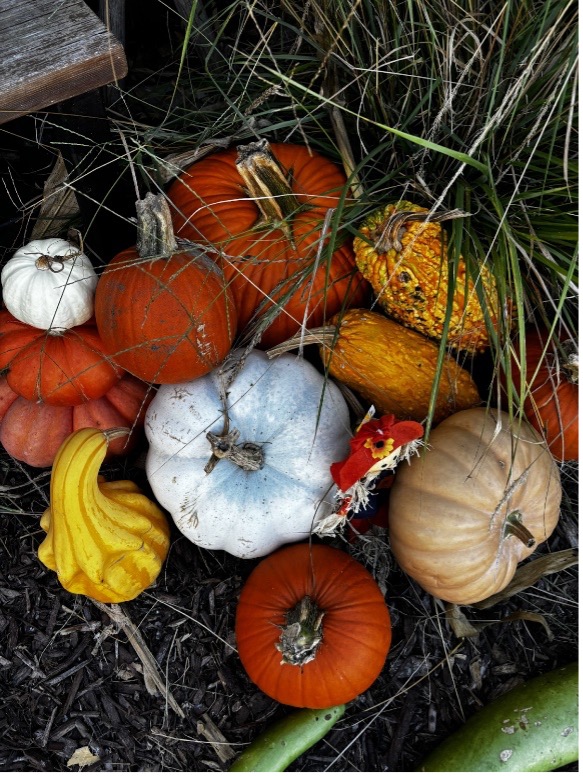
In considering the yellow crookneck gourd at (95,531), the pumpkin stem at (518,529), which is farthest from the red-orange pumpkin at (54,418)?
the pumpkin stem at (518,529)

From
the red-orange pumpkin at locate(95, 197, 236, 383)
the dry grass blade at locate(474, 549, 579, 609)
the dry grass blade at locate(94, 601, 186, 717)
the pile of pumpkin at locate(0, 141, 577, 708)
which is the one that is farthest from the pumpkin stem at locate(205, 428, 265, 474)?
the dry grass blade at locate(474, 549, 579, 609)

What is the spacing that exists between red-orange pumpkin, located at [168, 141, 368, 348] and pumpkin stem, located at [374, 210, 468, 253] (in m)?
0.15

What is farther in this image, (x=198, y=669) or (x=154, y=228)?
(x=198, y=669)

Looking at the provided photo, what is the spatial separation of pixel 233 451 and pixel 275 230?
59 cm

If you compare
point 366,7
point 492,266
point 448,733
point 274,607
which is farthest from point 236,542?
point 366,7

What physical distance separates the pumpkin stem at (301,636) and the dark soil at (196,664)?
35cm

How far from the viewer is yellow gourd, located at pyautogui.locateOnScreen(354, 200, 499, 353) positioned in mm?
1732

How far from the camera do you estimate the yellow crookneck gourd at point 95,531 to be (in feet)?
5.91

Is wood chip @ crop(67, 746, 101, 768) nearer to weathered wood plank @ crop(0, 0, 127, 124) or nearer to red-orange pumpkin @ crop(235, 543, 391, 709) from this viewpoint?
red-orange pumpkin @ crop(235, 543, 391, 709)

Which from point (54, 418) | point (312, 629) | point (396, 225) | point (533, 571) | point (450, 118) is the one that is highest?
point (450, 118)

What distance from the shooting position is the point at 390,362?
187 cm

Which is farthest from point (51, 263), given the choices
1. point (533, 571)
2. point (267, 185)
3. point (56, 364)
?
point (533, 571)

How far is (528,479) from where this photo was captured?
5.84 ft

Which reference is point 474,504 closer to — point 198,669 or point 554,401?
point 554,401
